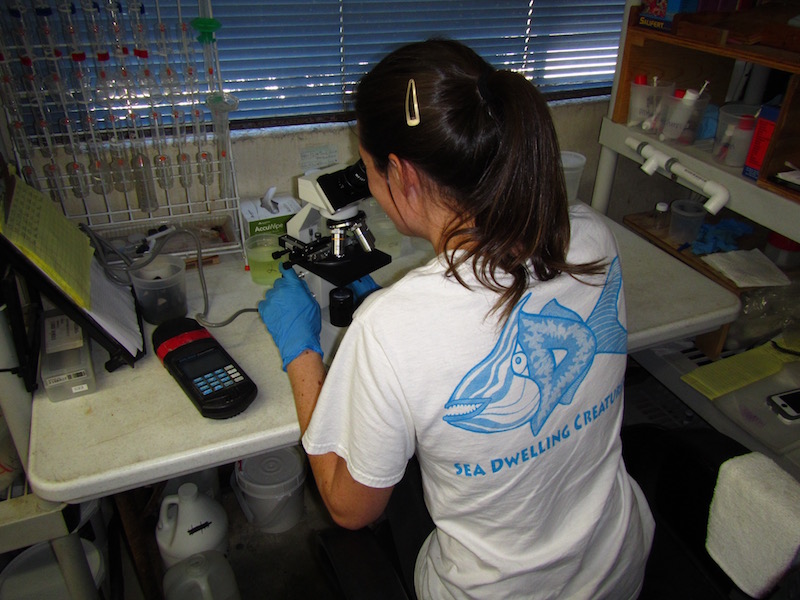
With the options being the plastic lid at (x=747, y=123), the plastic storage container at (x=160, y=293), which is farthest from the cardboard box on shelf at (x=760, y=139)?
the plastic storage container at (x=160, y=293)

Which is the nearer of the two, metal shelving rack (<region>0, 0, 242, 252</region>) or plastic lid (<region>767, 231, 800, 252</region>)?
metal shelving rack (<region>0, 0, 242, 252</region>)

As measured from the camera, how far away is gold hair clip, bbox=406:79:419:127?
712 mm

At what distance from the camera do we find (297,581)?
160cm

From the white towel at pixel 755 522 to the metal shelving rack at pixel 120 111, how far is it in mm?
1125

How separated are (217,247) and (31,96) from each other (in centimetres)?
47

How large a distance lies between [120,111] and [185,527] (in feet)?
3.25

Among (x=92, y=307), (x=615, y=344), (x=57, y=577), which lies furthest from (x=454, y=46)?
(x=57, y=577)

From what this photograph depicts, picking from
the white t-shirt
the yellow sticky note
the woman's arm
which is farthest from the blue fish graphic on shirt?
the yellow sticky note

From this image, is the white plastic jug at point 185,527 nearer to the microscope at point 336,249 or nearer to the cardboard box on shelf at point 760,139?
the microscope at point 336,249

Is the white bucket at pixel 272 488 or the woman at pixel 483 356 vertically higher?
the woman at pixel 483 356

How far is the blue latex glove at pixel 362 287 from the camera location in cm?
120

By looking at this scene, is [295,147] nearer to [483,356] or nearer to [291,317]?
[291,317]

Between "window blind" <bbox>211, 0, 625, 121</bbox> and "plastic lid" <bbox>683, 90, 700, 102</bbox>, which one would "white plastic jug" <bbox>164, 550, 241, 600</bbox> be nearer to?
"window blind" <bbox>211, 0, 625, 121</bbox>

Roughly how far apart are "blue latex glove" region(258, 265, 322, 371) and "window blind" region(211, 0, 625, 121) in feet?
2.11
